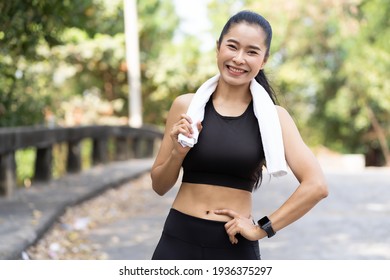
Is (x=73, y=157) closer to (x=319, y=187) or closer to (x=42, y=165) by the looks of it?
(x=42, y=165)

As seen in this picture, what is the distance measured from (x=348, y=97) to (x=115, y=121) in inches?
430

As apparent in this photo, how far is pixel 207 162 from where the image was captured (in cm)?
337

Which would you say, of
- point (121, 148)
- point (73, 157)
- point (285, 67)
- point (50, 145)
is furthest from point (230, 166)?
point (285, 67)

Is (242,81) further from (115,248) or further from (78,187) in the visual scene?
(78,187)

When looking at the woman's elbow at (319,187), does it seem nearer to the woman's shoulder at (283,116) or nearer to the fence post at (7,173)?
the woman's shoulder at (283,116)

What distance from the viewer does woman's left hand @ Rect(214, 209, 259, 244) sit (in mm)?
3334

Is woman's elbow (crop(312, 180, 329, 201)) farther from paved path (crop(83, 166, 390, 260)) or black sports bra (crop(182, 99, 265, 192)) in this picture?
paved path (crop(83, 166, 390, 260))

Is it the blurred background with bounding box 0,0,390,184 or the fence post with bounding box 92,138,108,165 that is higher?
the blurred background with bounding box 0,0,390,184

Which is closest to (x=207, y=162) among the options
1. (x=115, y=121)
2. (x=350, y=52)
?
(x=115, y=121)

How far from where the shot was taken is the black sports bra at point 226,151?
335cm

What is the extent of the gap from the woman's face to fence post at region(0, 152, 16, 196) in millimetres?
6720

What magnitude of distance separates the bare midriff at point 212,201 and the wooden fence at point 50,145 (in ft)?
20.8

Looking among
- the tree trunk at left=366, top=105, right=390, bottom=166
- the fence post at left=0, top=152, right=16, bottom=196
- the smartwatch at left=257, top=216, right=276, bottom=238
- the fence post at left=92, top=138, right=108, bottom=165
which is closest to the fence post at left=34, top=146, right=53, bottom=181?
the fence post at left=0, top=152, right=16, bottom=196

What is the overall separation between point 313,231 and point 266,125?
6367 millimetres
